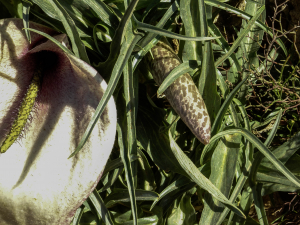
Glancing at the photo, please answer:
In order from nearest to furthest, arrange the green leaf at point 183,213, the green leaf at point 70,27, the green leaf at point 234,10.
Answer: the green leaf at point 70,27
the green leaf at point 234,10
the green leaf at point 183,213

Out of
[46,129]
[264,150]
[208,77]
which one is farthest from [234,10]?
[46,129]

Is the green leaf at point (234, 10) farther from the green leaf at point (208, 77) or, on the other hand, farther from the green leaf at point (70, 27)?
the green leaf at point (70, 27)

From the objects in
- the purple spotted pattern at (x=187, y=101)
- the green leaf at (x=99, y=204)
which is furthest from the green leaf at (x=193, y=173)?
the green leaf at (x=99, y=204)

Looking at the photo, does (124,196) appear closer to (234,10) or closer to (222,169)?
(222,169)

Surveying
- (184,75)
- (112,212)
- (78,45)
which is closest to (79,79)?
(78,45)

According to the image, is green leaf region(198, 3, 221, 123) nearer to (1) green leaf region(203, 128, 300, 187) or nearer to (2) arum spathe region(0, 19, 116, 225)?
(1) green leaf region(203, 128, 300, 187)

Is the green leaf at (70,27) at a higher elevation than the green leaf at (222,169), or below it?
higher
